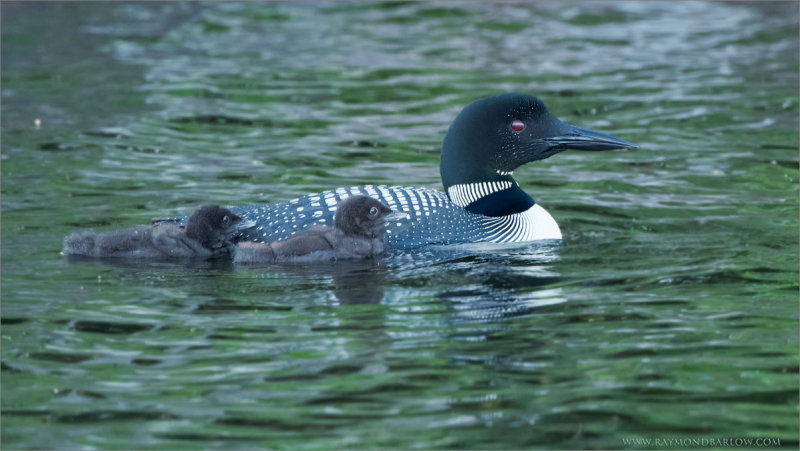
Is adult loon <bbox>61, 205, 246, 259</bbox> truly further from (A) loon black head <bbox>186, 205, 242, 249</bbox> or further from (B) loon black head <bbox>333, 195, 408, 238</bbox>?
(B) loon black head <bbox>333, 195, 408, 238</bbox>

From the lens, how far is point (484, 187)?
263 inches

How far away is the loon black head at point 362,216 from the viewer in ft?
20.0

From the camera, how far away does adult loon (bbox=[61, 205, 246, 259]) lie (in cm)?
613

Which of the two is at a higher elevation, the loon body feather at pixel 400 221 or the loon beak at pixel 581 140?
the loon beak at pixel 581 140

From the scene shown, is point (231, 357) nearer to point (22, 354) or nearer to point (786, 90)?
point (22, 354)

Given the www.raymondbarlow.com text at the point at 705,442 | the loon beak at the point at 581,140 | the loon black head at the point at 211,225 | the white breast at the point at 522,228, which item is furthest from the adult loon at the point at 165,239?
the www.raymondbarlow.com text at the point at 705,442

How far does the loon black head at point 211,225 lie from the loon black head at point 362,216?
0.50m

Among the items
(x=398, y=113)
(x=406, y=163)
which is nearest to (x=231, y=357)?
(x=406, y=163)

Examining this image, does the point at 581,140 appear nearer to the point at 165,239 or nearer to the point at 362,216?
the point at 362,216

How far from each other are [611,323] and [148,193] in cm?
367

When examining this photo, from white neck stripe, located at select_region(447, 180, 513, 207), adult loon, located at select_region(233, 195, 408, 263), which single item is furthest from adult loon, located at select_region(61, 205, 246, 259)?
white neck stripe, located at select_region(447, 180, 513, 207)

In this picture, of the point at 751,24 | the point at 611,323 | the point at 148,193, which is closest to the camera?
the point at 611,323

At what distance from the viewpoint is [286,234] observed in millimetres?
6195

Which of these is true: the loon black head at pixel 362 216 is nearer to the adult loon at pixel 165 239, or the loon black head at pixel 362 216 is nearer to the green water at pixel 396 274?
the green water at pixel 396 274
